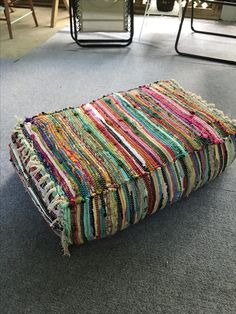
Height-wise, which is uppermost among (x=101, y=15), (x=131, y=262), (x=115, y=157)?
(x=101, y=15)

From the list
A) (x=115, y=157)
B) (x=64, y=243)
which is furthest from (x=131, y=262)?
(x=115, y=157)

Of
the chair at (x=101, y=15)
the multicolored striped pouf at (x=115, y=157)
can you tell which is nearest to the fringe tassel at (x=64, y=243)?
the multicolored striped pouf at (x=115, y=157)

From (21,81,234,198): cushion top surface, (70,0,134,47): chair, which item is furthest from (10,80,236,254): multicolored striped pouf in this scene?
(70,0,134,47): chair

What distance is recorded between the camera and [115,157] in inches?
41.9

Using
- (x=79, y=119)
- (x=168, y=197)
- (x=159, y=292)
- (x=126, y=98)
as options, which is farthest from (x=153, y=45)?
(x=159, y=292)

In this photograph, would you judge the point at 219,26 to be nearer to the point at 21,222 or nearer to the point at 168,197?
the point at 168,197

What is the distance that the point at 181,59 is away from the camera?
2.50 meters

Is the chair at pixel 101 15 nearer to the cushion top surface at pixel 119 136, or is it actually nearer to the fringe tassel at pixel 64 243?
the cushion top surface at pixel 119 136

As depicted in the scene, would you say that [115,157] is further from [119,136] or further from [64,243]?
[64,243]

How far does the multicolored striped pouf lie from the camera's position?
0.98 metres

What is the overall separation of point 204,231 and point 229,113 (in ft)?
3.03

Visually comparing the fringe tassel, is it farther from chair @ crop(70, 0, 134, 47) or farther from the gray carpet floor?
chair @ crop(70, 0, 134, 47)

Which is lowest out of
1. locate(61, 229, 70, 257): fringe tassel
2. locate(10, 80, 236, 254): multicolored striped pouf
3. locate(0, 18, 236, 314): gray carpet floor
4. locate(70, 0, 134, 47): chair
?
locate(0, 18, 236, 314): gray carpet floor

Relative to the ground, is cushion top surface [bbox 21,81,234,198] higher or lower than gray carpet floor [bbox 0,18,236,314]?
higher
